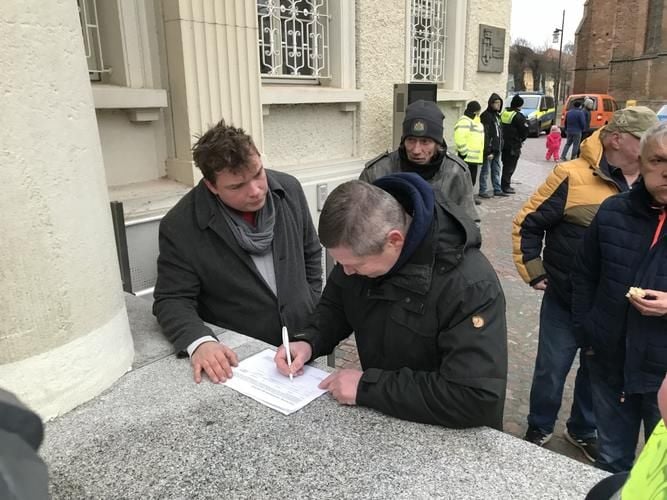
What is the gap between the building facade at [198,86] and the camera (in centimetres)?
159

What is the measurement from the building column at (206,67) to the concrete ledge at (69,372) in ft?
7.77

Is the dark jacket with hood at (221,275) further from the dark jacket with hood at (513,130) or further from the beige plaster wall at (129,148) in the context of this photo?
the dark jacket with hood at (513,130)

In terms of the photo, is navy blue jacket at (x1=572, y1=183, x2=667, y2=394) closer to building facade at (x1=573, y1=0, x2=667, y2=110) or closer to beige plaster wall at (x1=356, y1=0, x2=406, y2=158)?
beige plaster wall at (x1=356, y1=0, x2=406, y2=158)

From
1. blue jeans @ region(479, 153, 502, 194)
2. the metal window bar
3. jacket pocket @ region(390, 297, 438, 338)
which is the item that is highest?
the metal window bar

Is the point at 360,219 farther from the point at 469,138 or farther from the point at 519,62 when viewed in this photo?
the point at 519,62

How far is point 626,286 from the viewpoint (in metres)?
2.12

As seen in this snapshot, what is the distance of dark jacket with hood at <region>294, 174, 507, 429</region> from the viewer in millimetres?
1495

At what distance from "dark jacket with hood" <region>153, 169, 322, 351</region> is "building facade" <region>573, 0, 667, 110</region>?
2837 centimetres

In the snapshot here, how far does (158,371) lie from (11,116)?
3.09 ft

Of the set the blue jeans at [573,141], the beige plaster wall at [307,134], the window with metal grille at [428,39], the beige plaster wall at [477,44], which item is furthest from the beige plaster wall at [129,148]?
the blue jeans at [573,141]

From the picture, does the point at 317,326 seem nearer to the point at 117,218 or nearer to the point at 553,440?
the point at 117,218

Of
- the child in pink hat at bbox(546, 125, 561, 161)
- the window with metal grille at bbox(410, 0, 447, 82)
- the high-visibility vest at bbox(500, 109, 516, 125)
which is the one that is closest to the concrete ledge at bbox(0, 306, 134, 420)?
the window with metal grille at bbox(410, 0, 447, 82)

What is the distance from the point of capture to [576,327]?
8.04ft

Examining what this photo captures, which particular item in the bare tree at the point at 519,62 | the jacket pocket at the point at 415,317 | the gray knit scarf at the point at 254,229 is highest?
the bare tree at the point at 519,62
